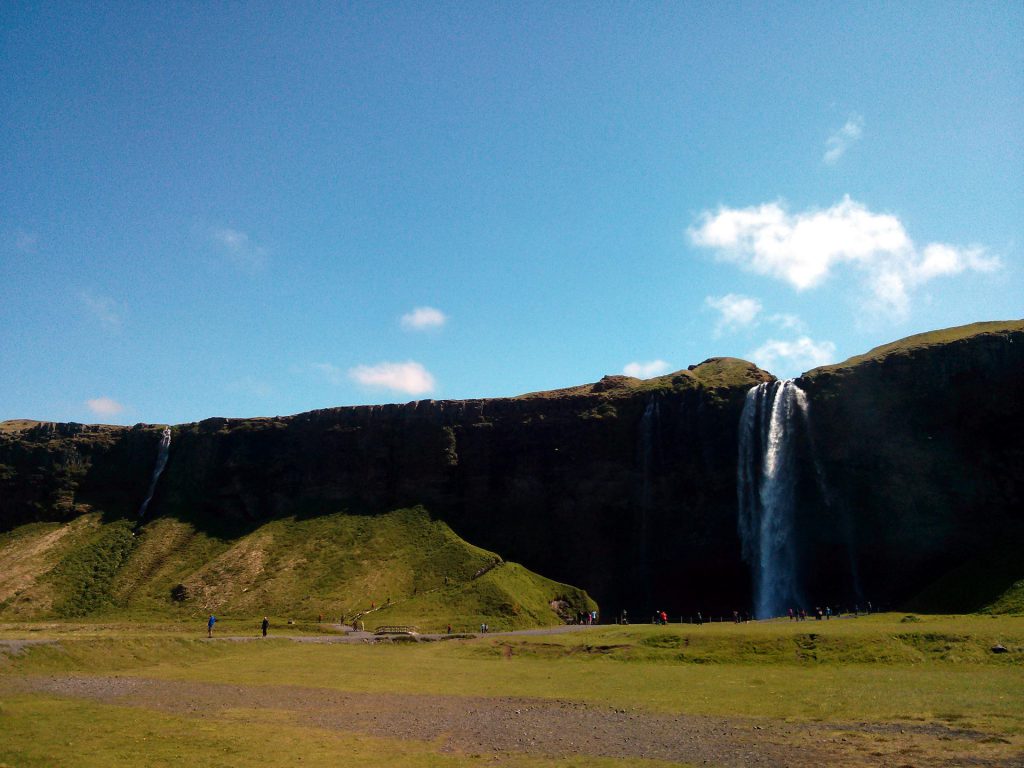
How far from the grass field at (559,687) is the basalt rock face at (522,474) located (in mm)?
33159

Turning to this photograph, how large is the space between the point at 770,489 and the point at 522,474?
1233 inches

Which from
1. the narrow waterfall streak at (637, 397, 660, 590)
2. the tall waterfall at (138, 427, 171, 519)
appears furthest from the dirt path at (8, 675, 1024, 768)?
the tall waterfall at (138, 427, 171, 519)

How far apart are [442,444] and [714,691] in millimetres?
73287

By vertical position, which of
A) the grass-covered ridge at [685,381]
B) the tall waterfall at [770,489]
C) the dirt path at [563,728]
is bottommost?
the dirt path at [563,728]

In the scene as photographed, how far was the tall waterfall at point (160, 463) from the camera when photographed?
107 metres

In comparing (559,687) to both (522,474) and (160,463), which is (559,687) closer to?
(522,474)

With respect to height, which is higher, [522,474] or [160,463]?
[160,463]

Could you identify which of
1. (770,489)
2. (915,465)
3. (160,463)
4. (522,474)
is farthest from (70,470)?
(915,465)

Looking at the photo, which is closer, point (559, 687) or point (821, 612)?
point (559, 687)

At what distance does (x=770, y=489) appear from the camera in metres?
77.2

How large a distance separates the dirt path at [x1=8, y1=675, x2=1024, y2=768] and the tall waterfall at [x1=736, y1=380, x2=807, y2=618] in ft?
160

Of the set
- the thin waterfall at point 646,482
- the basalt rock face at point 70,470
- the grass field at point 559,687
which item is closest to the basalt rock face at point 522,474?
the thin waterfall at point 646,482

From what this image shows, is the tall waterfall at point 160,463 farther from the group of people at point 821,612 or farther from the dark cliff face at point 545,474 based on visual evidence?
the group of people at point 821,612

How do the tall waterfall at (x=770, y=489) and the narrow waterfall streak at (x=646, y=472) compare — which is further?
the narrow waterfall streak at (x=646, y=472)
